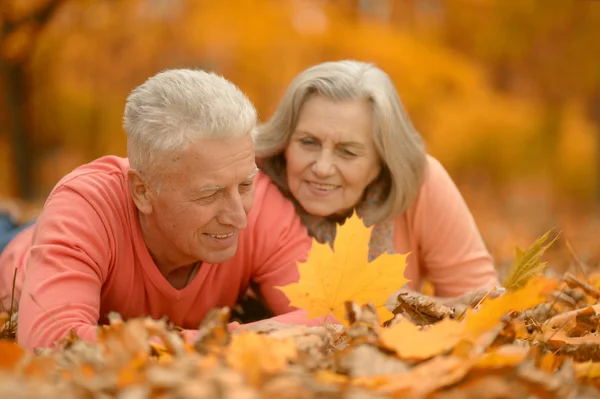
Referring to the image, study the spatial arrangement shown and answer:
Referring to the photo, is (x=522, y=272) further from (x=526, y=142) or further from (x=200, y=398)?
(x=526, y=142)

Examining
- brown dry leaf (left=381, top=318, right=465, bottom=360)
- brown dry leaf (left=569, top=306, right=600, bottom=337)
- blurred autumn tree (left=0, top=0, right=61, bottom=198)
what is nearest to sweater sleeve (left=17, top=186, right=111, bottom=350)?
brown dry leaf (left=381, top=318, right=465, bottom=360)

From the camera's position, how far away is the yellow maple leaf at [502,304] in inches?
59.5

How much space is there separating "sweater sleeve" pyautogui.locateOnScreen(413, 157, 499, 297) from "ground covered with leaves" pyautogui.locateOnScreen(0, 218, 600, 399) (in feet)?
3.57

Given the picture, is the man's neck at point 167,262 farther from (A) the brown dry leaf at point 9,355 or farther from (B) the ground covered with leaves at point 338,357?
(A) the brown dry leaf at point 9,355

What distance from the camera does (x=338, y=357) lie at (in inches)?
57.9

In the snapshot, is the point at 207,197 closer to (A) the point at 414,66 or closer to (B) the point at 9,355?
(B) the point at 9,355

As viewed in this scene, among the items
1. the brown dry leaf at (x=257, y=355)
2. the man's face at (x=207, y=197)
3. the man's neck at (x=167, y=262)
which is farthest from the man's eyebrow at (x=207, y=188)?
the brown dry leaf at (x=257, y=355)

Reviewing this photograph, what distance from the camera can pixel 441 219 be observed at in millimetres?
2986

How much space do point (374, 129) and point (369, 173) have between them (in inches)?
7.1

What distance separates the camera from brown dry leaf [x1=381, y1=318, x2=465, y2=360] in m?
1.41

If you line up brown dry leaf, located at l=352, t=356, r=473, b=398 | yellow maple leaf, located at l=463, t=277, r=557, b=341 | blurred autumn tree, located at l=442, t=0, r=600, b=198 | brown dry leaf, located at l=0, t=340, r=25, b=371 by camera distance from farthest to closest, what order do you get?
blurred autumn tree, located at l=442, t=0, r=600, b=198 → yellow maple leaf, located at l=463, t=277, r=557, b=341 → brown dry leaf, located at l=0, t=340, r=25, b=371 → brown dry leaf, located at l=352, t=356, r=473, b=398

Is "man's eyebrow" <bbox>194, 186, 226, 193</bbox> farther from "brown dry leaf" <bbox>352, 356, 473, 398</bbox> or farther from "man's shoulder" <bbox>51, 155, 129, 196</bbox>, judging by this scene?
"brown dry leaf" <bbox>352, 356, 473, 398</bbox>

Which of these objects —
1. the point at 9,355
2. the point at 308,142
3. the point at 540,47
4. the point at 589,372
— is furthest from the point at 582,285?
the point at 540,47

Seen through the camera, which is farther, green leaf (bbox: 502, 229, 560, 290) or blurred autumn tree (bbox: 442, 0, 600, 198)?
blurred autumn tree (bbox: 442, 0, 600, 198)
